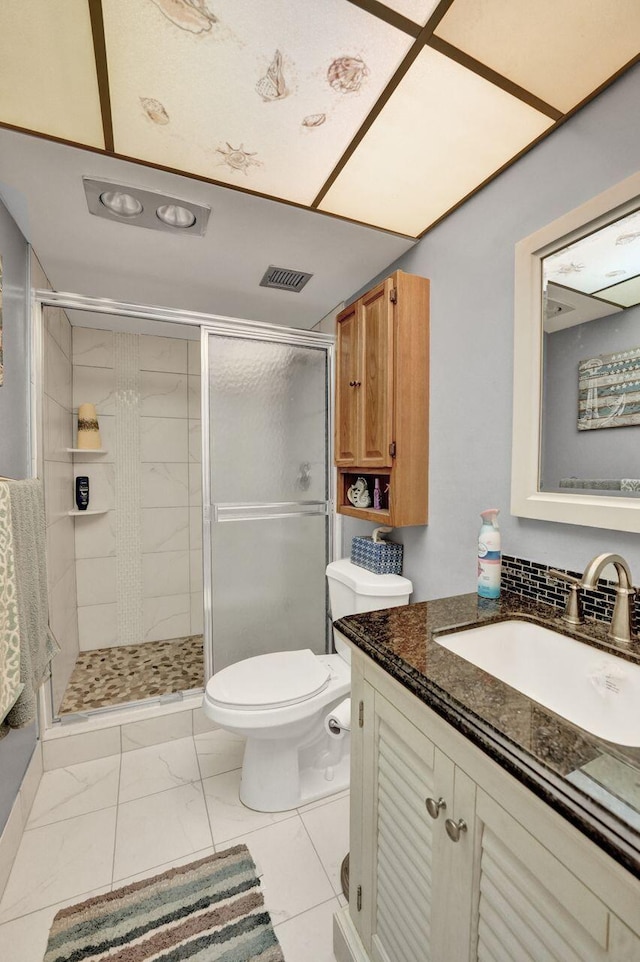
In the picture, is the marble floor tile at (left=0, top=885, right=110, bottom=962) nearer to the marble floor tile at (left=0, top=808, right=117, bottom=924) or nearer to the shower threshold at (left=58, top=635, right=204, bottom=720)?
the marble floor tile at (left=0, top=808, right=117, bottom=924)

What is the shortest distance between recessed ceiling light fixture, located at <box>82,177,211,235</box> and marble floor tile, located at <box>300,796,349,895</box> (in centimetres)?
219

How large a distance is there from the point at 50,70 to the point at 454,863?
179cm

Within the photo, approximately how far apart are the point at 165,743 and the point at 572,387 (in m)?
2.20

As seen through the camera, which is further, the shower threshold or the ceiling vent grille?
the shower threshold

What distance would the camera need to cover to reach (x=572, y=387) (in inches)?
42.0

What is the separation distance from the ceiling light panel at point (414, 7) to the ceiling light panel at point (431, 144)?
→ 0.08m

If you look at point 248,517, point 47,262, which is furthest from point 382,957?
point 47,262

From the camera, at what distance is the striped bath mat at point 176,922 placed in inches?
42.3

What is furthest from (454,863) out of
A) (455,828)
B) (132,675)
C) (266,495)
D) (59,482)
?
(59,482)

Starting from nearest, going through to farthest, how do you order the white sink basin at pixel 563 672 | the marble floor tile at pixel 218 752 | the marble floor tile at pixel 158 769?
the white sink basin at pixel 563 672 → the marble floor tile at pixel 158 769 → the marble floor tile at pixel 218 752

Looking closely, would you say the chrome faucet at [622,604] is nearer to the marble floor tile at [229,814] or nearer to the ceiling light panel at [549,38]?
the ceiling light panel at [549,38]

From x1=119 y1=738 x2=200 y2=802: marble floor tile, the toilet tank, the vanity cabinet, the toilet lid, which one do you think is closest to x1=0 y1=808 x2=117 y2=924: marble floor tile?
x1=119 y1=738 x2=200 y2=802: marble floor tile

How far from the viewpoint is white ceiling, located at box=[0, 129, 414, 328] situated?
1226 millimetres

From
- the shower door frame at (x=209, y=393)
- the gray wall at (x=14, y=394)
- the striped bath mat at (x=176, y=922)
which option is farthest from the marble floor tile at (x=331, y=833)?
the gray wall at (x=14, y=394)
